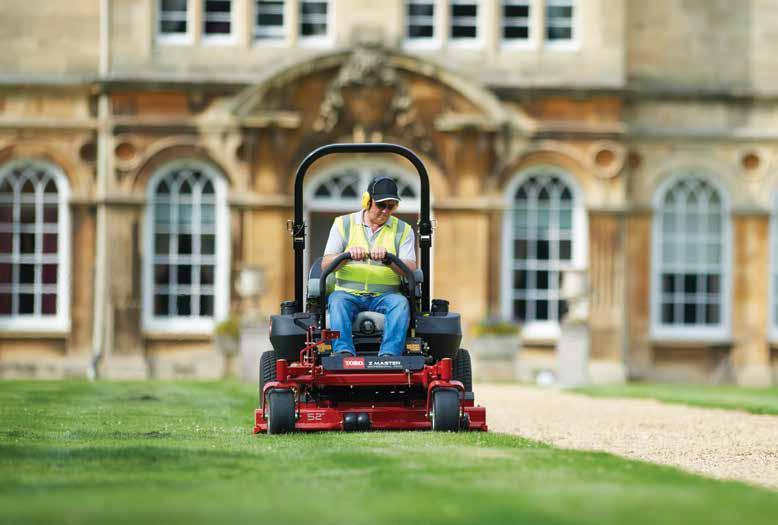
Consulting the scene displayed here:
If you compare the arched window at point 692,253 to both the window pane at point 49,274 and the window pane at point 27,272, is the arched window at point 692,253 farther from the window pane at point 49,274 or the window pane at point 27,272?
the window pane at point 27,272

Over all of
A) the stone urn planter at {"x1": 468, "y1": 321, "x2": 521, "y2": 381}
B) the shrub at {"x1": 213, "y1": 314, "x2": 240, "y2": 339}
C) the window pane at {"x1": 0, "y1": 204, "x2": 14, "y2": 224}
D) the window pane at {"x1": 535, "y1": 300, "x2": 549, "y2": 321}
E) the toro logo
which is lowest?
the stone urn planter at {"x1": 468, "y1": 321, "x2": 521, "y2": 381}

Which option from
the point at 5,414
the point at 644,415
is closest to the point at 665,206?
the point at 644,415

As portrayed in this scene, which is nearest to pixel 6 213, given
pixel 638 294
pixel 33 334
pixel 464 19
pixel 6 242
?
pixel 6 242

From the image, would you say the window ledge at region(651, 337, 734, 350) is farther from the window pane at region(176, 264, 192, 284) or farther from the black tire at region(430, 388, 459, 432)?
the black tire at region(430, 388, 459, 432)

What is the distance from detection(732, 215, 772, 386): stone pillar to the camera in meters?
25.9

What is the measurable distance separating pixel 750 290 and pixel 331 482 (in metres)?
19.0

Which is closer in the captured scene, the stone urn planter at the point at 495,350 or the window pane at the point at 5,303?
the stone urn planter at the point at 495,350

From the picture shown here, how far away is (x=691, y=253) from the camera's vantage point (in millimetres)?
26094

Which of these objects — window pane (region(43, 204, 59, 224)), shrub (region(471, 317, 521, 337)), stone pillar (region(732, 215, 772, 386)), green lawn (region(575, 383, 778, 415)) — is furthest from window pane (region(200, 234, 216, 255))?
stone pillar (region(732, 215, 772, 386))

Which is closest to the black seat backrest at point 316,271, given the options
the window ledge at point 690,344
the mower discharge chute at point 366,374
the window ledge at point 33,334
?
the mower discharge chute at point 366,374

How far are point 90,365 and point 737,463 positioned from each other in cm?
1520

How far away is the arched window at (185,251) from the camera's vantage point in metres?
24.8

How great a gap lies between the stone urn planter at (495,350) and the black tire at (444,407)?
13028 mm

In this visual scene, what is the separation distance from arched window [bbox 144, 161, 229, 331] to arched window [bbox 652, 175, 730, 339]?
6.70 m
